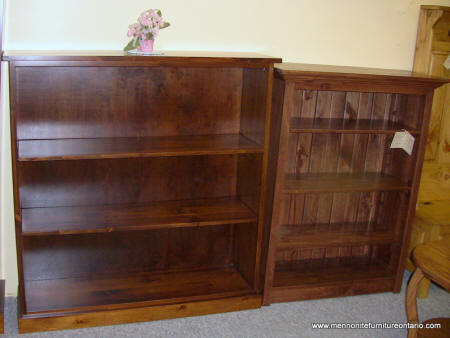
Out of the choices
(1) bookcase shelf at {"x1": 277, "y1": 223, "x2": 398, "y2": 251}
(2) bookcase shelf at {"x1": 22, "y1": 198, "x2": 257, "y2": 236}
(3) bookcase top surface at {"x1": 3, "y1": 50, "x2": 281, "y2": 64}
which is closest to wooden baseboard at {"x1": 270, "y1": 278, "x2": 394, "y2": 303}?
(1) bookcase shelf at {"x1": 277, "y1": 223, "x2": 398, "y2": 251}

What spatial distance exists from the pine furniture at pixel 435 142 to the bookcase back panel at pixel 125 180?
1225mm

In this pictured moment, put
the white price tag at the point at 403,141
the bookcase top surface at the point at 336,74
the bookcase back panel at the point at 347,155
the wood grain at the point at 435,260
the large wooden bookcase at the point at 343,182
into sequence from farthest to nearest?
1. the bookcase back panel at the point at 347,155
2. the white price tag at the point at 403,141
3. the large wooden bookcase at the point at 343,182
4. the bookcase top surface at the point at 336,74
5. the wood grain at the point at 435,260

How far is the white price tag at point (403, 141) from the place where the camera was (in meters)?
2.79

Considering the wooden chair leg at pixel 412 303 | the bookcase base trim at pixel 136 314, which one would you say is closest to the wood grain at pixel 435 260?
the wooden chair leg at pixel 412 303

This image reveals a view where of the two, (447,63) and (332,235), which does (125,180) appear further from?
(447,63)

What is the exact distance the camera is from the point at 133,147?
249cm

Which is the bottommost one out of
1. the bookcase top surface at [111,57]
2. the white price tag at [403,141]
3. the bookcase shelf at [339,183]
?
the bookcase shelf at [339,183]

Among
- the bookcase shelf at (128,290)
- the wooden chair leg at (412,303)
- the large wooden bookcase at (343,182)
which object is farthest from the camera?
the large wooden bookcase at (343,182)

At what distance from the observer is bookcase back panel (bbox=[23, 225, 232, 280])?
8.99 feet

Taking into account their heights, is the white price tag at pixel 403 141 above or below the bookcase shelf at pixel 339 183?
above

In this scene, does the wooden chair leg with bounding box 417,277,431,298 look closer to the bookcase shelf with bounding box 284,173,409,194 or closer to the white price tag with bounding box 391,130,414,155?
the bookcase shelf with bounding box 284,173,409,194

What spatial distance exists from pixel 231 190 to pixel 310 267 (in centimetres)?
71

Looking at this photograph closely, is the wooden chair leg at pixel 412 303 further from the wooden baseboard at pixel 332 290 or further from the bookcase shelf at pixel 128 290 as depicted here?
the bookcase shelf at pixel 128 290

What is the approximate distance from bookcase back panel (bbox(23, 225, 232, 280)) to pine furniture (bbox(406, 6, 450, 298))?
1202 mm
